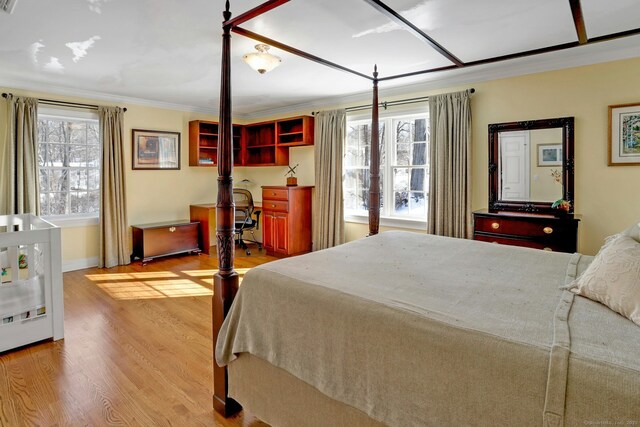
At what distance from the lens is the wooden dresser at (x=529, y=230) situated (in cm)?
318

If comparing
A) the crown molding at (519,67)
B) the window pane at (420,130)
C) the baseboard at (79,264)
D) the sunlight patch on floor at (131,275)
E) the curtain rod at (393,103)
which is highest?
the crown molding at (519,67)

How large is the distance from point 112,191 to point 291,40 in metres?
3.49

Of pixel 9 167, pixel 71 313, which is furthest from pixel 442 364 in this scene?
pixel 9 167

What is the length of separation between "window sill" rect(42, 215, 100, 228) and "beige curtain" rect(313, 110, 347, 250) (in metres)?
3.16

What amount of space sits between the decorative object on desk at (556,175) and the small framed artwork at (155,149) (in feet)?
17.0

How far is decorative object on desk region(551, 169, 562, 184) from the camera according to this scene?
11.8 ft

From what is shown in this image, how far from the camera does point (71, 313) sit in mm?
3369

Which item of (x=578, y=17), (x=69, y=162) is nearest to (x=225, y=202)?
(x=578, y=17)

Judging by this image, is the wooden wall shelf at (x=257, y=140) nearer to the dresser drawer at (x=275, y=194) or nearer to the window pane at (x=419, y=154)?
the dresser drawer at (x=275, y=194)

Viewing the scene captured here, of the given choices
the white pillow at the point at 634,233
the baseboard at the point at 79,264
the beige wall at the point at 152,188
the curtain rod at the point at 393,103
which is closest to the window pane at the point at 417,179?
the curtain rod at the point at 393,103

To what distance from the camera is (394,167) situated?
Result: 4926 mm

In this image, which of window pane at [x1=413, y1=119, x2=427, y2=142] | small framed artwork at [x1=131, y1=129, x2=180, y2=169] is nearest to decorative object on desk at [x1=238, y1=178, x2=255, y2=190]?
small framed artwork at [x1=131, y1=129, x2=180, y2=169]

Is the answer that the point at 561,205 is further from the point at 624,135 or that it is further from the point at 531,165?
the point at 624,135

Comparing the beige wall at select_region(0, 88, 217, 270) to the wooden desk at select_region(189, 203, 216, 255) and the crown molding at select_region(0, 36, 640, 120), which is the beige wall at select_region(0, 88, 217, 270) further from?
the wooden desk at select_region(189, 203, 216, 255)
